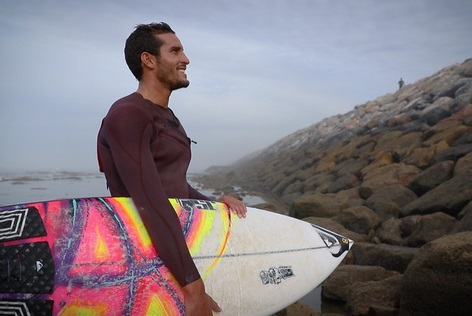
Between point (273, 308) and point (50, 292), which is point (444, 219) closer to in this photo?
point (273, 308)

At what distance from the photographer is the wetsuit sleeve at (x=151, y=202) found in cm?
172

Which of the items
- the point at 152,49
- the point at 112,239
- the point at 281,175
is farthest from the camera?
the point at 281,175

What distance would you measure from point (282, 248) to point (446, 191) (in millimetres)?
5194

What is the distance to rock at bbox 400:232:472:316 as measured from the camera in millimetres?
2900

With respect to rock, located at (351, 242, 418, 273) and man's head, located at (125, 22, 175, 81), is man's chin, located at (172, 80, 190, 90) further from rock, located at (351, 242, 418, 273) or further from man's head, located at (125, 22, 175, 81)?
rock, located at (351, 242, 418, 273)

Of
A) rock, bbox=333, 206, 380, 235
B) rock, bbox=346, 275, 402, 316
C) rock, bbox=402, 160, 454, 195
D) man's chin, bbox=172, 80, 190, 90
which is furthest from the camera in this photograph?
rock, bbox=402, 160, 454, 195

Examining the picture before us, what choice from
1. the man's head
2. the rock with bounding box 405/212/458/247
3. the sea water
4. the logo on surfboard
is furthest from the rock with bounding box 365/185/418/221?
the man's head

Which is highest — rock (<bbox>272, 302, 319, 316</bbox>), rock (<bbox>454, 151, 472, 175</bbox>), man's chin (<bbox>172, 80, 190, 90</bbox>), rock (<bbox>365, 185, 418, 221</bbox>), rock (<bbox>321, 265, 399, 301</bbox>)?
man's chin (<bbox>172, 80, 190, 90</bbox>)

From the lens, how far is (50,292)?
1661mm

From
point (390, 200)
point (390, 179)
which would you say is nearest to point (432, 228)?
point (390, 200)

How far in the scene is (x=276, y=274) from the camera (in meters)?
2.48

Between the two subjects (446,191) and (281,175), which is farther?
(281,175)

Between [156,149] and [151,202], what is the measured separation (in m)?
0.40

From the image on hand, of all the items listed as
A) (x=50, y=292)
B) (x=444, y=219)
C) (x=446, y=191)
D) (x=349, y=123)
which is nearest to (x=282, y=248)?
(x=50, y=292)
